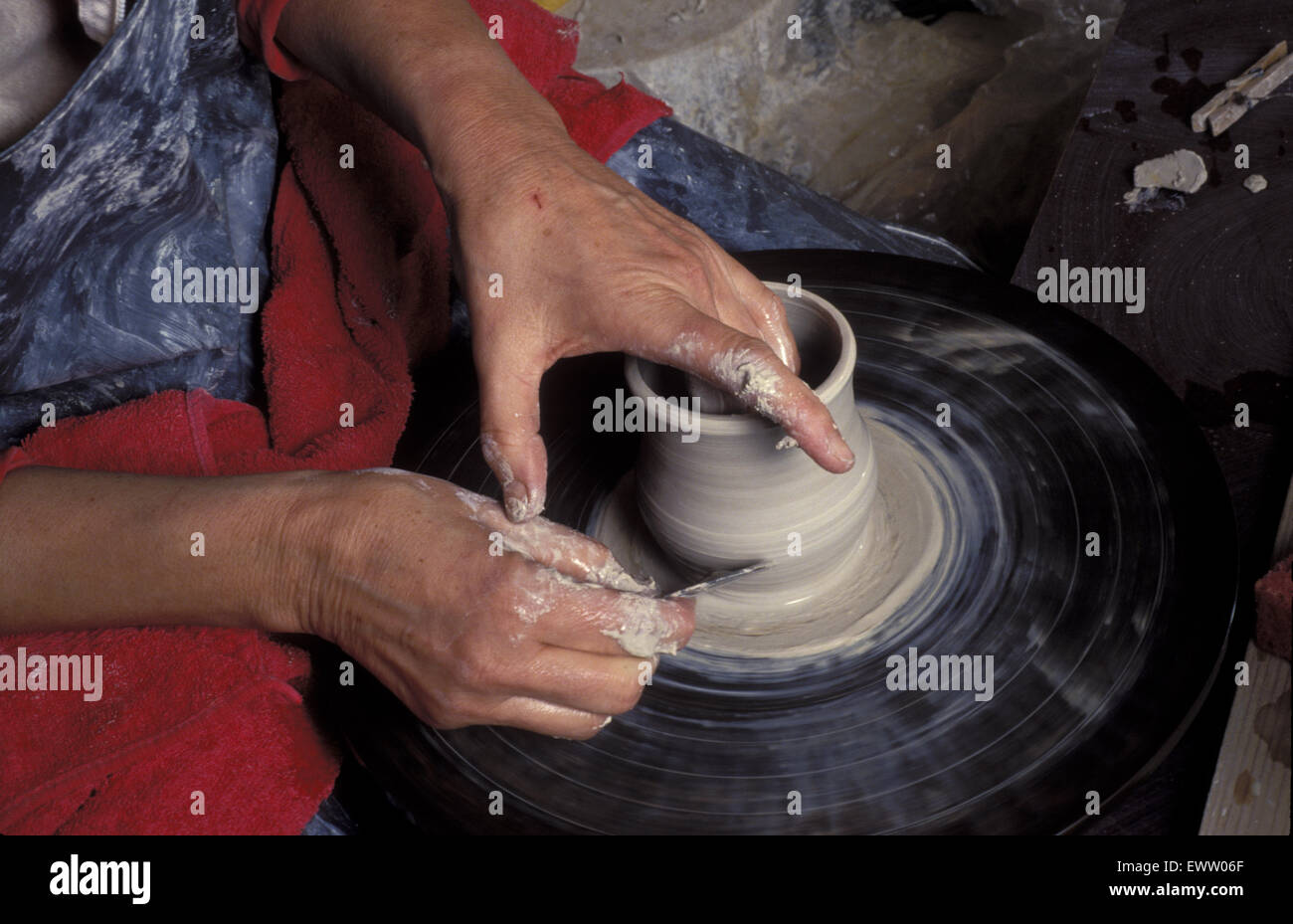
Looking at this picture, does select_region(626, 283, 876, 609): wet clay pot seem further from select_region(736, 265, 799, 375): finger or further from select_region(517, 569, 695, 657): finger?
select_region(517, 569, 695, 657): finger

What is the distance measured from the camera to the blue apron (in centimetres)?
114

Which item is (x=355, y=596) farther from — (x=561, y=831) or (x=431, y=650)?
(x=561, y=831)

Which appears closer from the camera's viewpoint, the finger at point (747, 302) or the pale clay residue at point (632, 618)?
the pale clay residue at point (632, 618)

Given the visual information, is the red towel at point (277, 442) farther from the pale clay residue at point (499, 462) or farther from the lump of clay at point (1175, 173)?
the lump of clay at point (1175, 173)

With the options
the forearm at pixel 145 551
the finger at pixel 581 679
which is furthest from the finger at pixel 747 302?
the forearm at pixel 145 551

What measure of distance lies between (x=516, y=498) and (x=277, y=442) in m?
0.42

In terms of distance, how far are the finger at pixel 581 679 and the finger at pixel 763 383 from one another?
0.26 m

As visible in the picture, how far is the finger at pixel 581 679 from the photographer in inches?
40.1

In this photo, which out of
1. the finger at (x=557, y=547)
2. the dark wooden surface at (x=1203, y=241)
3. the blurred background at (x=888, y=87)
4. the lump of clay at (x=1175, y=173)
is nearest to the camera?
the finger at (x=557, y=547)

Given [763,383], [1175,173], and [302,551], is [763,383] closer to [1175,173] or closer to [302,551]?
[302,551]

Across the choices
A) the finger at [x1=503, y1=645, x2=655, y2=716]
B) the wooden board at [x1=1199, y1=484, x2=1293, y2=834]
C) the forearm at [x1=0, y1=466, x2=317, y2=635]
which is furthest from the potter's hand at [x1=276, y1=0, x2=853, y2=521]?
the wooden board at [x1=1199, y1=484, x2=1293, y2=834]

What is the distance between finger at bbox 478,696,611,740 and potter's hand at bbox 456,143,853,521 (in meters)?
0.17

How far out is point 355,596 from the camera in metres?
1.08
